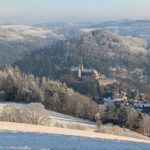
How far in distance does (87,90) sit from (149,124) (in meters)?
56.2

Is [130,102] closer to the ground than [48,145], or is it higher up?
closer to the ground

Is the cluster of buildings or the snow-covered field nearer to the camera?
the snow-covered field

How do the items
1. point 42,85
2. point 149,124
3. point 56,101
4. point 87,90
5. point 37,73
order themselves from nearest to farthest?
point 149,124
point 56,101
point 42,85
point 87,90
point 37,73

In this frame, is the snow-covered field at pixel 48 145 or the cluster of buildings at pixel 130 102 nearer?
the snow-covered field at pixel 48 145

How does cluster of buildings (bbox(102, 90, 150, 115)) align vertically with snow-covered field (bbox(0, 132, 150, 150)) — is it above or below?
below

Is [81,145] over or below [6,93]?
over

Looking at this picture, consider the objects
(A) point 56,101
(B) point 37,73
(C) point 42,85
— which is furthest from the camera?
(B) point 37,73

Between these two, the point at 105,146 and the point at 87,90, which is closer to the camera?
the point at 105,146

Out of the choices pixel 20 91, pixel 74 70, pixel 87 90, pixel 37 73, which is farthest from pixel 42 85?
pixel 37 73

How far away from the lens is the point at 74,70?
572 feet

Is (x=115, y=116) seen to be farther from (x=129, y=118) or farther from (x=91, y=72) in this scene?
(x=91, y=72)

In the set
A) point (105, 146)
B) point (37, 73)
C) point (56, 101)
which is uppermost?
point (105, 146)

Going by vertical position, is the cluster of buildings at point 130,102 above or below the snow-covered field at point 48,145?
below

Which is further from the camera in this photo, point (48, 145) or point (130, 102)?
point (130, 102)
